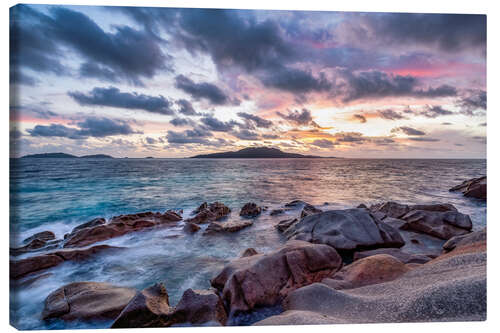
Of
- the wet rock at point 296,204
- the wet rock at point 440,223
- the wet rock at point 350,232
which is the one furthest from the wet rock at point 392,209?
the wet rock at point 296,204

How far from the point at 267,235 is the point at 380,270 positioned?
2729 mm

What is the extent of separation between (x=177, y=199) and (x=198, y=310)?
23.1 ft

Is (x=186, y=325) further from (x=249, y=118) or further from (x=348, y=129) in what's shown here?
(x=348, y=129)

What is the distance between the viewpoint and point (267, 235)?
5211 mm

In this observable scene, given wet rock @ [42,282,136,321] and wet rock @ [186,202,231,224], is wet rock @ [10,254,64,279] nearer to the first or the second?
wet rock @ [42,282,136,321]

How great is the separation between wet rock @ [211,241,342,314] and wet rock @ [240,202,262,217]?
3.66 meters

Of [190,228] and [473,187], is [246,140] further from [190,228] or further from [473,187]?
[473,187]

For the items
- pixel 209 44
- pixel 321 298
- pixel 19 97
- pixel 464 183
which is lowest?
pixel 321 298

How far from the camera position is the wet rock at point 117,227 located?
15.6 feet

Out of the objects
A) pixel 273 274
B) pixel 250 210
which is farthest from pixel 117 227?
pixel 273 274

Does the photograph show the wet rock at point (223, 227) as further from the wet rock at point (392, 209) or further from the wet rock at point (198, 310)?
the wet rock at point (392, 209)

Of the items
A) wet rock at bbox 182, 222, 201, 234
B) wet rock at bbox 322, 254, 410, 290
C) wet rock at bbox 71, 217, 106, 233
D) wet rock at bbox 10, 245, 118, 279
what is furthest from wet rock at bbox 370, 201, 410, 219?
wet rock at bbox 71, 217, 106, 233

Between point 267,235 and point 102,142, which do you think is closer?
point 102,142

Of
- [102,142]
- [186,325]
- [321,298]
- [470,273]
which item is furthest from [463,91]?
[102,142]
